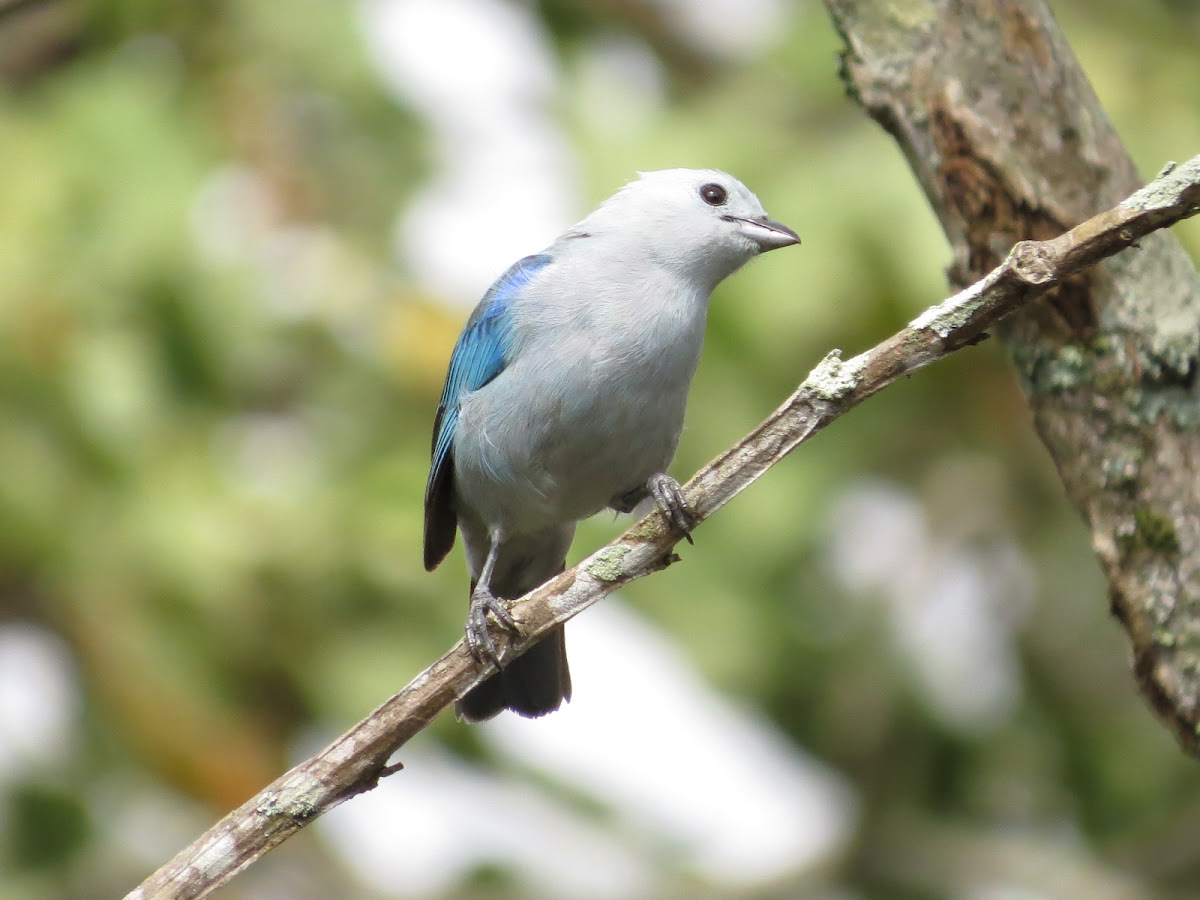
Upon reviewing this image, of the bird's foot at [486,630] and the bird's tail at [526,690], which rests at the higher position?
the bird's tail at [526,690]

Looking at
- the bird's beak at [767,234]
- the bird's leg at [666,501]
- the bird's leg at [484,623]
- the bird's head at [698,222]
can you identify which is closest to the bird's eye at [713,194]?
the bird's head at [698,222]

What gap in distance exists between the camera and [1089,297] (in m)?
3.29

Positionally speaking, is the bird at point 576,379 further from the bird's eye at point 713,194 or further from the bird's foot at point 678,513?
the bird's foot at point 678,513

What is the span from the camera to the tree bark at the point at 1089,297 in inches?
127

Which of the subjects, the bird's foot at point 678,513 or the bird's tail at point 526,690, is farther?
the bird's tail at point 526,690

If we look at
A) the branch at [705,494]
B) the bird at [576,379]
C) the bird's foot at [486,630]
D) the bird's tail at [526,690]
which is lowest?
the branch at [705,494]

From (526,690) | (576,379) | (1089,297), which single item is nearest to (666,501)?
(576,379)

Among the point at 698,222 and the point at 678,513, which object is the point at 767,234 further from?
the point at 678,513

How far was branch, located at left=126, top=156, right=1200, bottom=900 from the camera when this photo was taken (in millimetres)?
2717

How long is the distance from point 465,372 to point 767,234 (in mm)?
899

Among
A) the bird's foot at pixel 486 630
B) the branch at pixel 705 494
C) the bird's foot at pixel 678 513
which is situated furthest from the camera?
the bird's foot at pixel 486 630

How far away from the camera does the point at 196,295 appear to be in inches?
185

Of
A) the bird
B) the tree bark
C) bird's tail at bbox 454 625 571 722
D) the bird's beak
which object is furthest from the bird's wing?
the tree bark

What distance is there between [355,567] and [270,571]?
0.28 m
